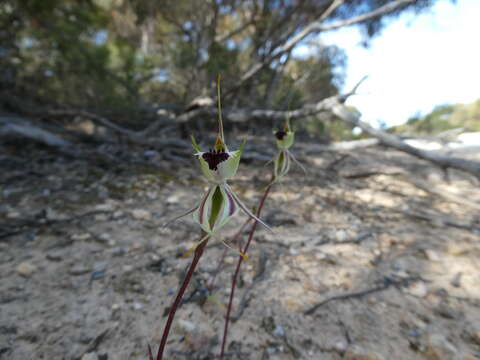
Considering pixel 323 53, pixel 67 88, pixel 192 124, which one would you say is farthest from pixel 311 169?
pixel 67 88

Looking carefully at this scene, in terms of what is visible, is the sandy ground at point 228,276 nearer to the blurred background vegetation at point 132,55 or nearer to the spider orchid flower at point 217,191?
the spider orchid flower at point 217,191

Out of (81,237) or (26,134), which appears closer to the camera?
(81,237)

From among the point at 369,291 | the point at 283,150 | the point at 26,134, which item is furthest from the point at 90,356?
the point at 26,134

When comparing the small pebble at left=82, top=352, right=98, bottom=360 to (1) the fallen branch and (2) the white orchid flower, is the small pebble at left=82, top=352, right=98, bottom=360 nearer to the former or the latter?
(2) the white orchid flower

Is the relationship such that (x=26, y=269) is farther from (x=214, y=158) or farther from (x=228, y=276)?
(x=214, y=158)

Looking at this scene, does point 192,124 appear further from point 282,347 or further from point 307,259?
point 282,347

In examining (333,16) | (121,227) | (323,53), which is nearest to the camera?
(121,227)

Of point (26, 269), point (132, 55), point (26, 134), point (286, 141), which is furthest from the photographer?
point (132, 55)

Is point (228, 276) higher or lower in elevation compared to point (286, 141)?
lower
